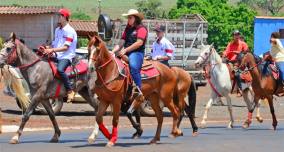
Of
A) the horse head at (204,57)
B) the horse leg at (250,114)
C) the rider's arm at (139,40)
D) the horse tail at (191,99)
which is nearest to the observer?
the rider's arm at (139,40)

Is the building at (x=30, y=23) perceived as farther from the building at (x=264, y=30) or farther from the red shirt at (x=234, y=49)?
the red shirt at (x=234, y=49)

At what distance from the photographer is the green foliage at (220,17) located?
63.2m

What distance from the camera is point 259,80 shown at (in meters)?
23.1

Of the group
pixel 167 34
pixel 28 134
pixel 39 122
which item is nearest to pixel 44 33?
pixel 167 34

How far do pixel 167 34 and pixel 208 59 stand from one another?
7.52 meters

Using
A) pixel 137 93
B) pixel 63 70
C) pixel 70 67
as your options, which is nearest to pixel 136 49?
pixel 137 93

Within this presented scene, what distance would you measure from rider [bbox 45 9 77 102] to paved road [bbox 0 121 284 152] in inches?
56.3

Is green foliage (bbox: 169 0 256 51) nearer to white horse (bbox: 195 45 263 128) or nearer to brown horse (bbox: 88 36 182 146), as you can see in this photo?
white horse (bbox: 195 45 263 128)

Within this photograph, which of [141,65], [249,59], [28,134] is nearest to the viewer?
[141,65]

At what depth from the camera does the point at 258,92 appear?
23.3 meters

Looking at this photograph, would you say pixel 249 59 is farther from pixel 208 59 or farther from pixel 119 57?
pixel 119 57

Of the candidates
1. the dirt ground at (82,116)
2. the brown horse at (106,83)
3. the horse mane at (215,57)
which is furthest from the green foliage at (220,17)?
the brown horse at (106,83)

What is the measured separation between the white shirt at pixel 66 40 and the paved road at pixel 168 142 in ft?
5.79

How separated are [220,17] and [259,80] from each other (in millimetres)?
43587
